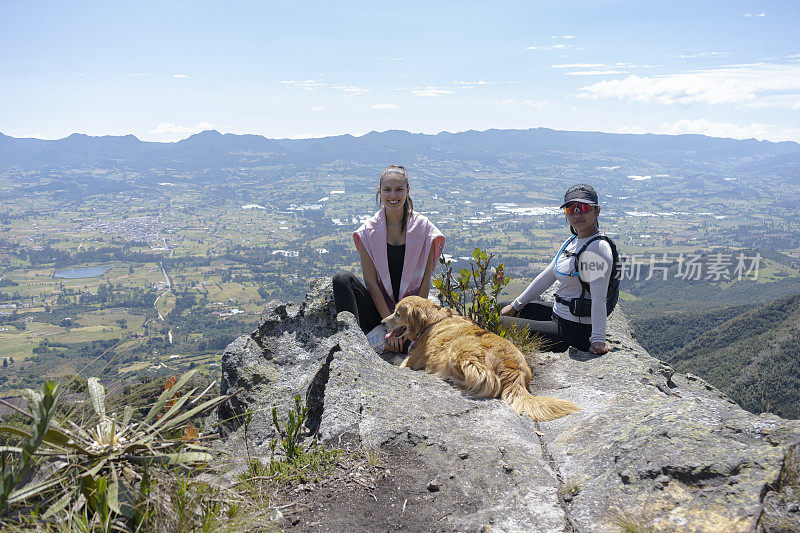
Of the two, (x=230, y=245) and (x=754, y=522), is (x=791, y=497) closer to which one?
(x=754, y=522)

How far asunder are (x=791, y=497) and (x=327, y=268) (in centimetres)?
12478

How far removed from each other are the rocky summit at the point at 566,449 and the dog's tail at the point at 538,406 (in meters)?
0.11

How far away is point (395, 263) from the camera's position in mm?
6402

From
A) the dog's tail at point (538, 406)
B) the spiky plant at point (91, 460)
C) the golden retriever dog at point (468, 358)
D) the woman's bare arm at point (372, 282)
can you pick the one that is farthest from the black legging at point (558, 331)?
the spiky plant at point (91, 460)

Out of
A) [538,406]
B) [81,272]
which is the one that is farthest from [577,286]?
[81,272]

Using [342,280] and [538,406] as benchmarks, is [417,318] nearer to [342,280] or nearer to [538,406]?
[342,280]

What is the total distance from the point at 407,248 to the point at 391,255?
0.97ft

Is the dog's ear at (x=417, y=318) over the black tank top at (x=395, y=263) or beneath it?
beneath

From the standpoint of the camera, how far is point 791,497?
2145 millimetres

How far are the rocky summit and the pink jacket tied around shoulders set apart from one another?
123 centimetres

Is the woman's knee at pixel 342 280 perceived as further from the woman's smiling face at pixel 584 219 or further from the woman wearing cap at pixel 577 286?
the woman's smiling face at pixel 584 219

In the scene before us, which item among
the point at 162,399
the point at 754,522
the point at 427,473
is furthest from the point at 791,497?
the point at 162,399

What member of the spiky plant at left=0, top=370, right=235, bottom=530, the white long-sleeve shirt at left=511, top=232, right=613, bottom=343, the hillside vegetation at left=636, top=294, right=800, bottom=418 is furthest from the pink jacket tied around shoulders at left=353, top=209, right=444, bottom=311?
the hillside vegetation at left=636, top=294, right=800, bottom=418

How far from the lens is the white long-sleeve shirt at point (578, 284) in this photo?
5.35 meters
